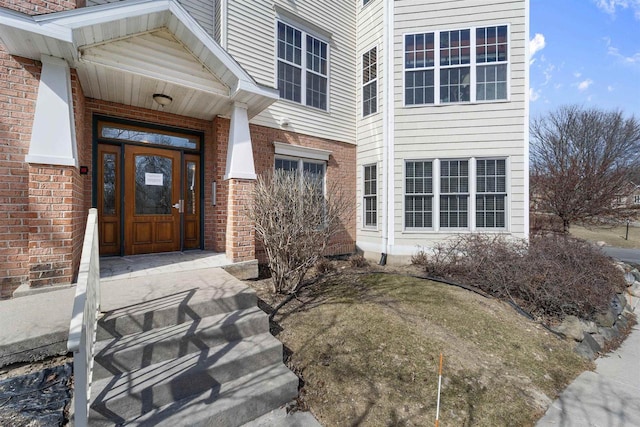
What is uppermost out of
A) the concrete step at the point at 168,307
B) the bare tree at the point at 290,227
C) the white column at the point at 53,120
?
the white column at the point at 53,120

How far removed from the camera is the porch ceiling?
11.4ft

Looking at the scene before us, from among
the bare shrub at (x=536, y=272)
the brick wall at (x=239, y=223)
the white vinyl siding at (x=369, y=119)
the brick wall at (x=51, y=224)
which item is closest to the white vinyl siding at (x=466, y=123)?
the white vinyl siding at (x=369, y=119)

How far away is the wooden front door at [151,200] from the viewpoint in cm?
561

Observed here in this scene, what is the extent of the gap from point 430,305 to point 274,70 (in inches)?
261

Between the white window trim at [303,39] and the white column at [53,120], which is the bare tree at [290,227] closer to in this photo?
the white column at [53,120]

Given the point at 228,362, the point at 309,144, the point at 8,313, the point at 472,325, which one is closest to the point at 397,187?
the point at 309,144

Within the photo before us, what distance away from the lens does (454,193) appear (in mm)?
8008

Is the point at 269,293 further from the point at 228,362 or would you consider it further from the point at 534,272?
the point at 534,272

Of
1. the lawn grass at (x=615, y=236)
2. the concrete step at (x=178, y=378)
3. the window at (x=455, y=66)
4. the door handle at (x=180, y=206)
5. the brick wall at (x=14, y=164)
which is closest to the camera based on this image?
the concrete step at (x=178, y=378)

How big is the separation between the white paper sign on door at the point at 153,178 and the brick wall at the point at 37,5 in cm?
277

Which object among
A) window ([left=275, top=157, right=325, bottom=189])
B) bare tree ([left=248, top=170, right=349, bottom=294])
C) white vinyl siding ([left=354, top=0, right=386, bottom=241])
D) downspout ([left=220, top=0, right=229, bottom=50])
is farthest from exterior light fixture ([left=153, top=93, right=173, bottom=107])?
white vinyl siding ([left=354, top=0, right=386, bottom=241])

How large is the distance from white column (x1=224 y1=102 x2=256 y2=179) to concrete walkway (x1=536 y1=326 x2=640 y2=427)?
5251mm

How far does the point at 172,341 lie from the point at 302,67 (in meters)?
7.54

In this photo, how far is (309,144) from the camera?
7969 millimetres
